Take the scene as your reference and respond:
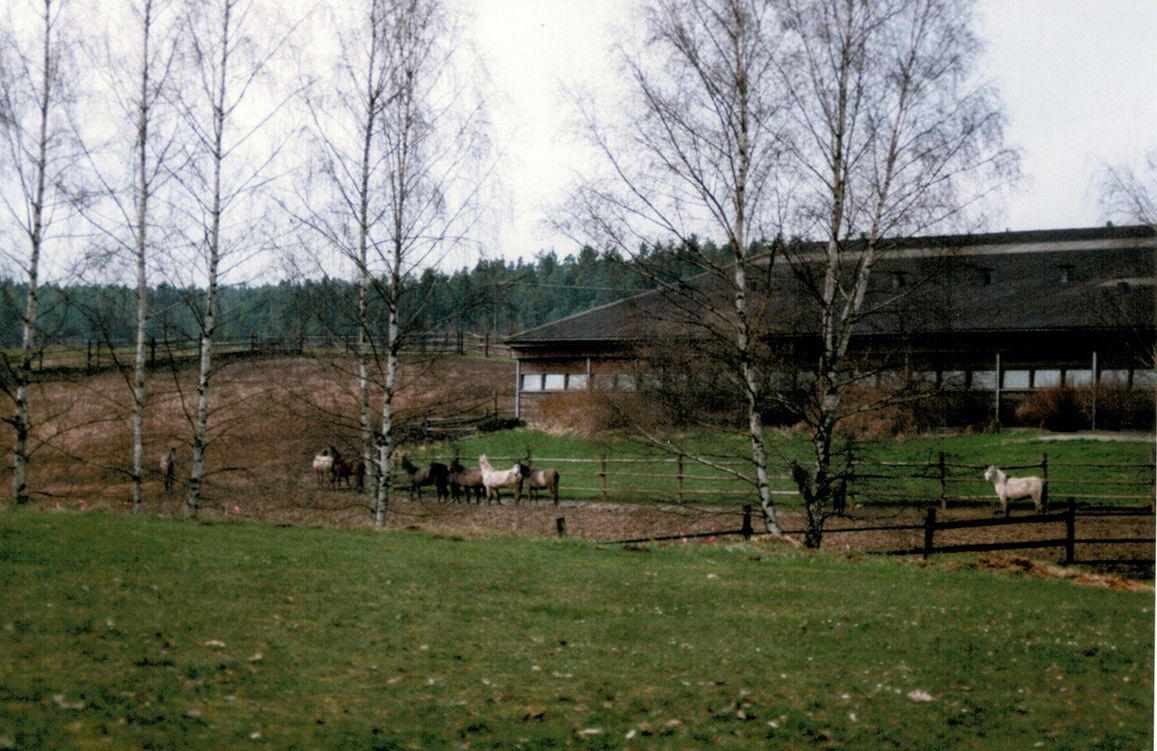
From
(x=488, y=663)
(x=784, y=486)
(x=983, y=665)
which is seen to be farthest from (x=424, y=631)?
(x=784, y=486)

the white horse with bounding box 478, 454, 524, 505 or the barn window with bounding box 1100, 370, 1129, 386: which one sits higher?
the barn window with bounding box 1100, 370, 1129, 386

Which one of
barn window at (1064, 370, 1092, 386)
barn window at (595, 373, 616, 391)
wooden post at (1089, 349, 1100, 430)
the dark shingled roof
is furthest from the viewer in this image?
barn window at (595, 373, 616, 391)

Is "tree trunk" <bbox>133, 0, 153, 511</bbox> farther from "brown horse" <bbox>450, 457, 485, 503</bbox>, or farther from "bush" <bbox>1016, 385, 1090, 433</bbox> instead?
"bush" <bbox>1016, 385, 1090, 433</bbox>

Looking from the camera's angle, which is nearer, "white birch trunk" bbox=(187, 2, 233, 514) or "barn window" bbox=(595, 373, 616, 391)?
"white birch trunk" bbox=(187, 2, 233, 514)

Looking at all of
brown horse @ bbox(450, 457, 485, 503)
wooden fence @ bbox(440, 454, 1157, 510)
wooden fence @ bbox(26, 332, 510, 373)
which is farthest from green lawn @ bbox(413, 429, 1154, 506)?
Answer: wooden fence @ bbox(26, 332, 510, 373)

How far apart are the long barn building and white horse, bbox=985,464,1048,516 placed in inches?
111

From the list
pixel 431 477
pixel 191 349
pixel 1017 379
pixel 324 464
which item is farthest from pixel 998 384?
pixel 191 349

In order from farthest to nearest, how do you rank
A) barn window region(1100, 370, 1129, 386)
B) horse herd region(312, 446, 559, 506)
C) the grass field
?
horse herd region(312, 446, 559, 506) → barn window region(1100, 370, 1129, 386) → the grass field

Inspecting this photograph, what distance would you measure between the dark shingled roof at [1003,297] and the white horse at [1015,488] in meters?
3.94

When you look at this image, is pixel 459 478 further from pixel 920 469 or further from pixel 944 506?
pixel 944 506

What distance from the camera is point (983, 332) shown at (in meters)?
28.6

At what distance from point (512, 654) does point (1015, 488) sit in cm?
1717

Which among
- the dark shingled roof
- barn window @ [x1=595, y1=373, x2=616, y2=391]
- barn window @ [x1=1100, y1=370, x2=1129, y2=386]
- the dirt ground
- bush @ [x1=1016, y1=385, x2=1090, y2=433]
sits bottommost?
the dirt ground

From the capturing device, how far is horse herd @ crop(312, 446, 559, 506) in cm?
2519
